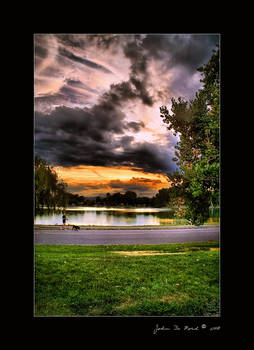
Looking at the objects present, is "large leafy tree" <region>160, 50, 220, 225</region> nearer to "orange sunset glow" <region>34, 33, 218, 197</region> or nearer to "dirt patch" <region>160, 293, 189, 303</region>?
"orange sunset glow" <region>34, 33, 218, 197</region>

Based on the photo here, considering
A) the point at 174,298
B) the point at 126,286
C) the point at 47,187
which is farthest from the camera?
the point at 47,187

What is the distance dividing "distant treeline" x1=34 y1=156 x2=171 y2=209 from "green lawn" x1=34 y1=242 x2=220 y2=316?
1.57 meters

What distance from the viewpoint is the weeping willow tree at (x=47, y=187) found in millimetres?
5651

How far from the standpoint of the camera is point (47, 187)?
20.7 feet

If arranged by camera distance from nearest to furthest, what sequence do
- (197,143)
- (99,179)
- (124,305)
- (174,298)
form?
(124,305) → (174,298) → (197,143) → (99,179)

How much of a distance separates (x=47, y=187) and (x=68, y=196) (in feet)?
2.79

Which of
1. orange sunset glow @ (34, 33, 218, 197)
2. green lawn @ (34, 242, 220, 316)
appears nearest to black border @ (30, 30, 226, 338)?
green lawn @ (34, 242, 220, 316)

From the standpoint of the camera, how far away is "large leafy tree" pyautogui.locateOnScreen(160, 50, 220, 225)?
3693mm
